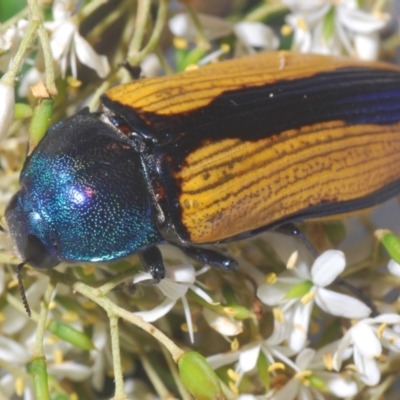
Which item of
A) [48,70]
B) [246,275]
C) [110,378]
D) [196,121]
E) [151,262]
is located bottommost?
[110,378]

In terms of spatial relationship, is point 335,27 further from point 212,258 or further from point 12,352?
point 12,352

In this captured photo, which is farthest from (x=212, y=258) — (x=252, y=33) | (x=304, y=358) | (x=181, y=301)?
(x=252, y=33)

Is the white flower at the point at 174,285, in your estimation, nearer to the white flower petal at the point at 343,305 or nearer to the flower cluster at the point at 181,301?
the flower cluster at the point at 181,301

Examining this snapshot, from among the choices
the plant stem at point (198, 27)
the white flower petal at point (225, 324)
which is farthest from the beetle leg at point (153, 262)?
the plant stem at point (198, 27)

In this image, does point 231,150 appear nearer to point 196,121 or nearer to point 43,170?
point 196,121

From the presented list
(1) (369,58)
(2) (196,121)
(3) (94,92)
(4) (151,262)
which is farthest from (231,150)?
(1) (369,58)

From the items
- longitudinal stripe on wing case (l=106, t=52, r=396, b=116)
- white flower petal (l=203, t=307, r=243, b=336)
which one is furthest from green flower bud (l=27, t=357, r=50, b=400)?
longitudinal stripe on wing case (l=106, t=52, r=396, b=116)

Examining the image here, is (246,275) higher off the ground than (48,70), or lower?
lower
